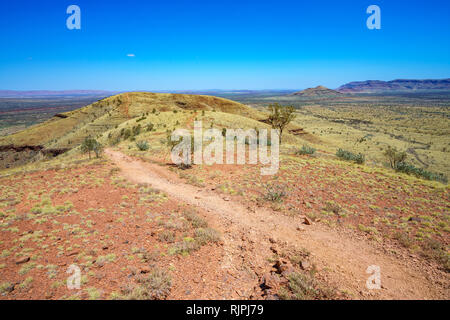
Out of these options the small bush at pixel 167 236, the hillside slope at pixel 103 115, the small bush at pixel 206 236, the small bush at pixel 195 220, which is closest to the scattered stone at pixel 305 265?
the small bush at pixel 206 236

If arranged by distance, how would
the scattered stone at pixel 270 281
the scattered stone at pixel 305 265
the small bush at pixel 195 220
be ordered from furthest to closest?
the small bush at pixel 195 220, the scattered stone at pixel 305 265, the scattered stone at pixel 270 281

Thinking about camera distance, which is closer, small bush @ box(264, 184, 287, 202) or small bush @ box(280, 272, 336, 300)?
small bush @ box(280, 272, 336, 300)

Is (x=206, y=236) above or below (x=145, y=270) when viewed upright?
above

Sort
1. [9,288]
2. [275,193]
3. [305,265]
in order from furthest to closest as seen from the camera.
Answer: [275,193] → [305,265] → [9,288]

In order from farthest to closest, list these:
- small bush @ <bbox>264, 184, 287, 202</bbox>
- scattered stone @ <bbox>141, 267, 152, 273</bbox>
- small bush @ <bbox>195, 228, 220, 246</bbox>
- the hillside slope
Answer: the hillside slope
small bush @ <bbox>264, 184, 287, 202</bbox>
small bush @ <bbox>195, 228, 220, 246</bbox>
scattered stone @ <bbox>141, 267, 152, 273</bbox>

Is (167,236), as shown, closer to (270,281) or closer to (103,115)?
(270,281)

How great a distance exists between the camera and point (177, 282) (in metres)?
5.59

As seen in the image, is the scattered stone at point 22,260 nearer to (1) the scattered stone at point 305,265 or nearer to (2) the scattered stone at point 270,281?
Answer: (2) the scattered stone at point 270,281

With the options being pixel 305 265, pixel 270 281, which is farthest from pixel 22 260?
pixel 305 265

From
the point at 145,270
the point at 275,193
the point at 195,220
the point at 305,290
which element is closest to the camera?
the point at 305,290

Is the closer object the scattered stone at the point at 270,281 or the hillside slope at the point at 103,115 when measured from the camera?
the scattered stone at the point at 270,281

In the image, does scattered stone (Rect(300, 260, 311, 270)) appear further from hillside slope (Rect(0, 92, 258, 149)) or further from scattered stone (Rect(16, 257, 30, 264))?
hillside slope (Rect(0, 92, 258, 149))

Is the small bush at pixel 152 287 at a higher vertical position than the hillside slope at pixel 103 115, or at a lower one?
lower

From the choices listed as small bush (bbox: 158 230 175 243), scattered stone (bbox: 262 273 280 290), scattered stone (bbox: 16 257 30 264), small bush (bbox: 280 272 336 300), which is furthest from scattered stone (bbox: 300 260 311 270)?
scattered stone (bbox: 16 257 30 264)
